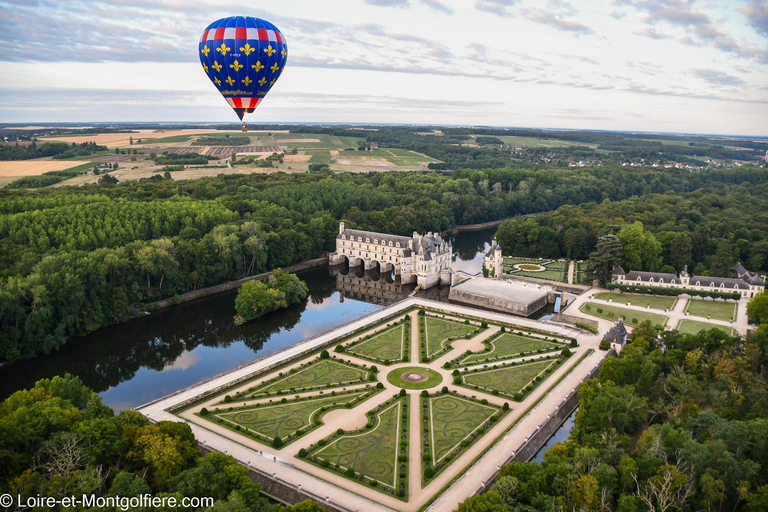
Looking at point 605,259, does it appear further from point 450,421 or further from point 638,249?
point 450,421

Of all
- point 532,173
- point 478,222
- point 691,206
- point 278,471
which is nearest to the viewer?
point 278,471

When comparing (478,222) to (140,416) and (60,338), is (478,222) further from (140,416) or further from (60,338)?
(140,416)

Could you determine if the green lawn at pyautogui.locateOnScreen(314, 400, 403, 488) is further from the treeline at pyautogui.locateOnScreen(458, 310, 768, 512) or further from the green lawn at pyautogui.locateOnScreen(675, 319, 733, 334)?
the green lawn at pyautogui.locateOnScreen(675, 319, 733, 334)

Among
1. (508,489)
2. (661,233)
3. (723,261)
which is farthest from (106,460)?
(661,233)

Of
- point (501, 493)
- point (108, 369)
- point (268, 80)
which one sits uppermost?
point (268, 80)

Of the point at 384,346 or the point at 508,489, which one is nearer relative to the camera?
the point at 508,489

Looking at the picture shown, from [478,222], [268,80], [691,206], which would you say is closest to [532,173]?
[478,222]
